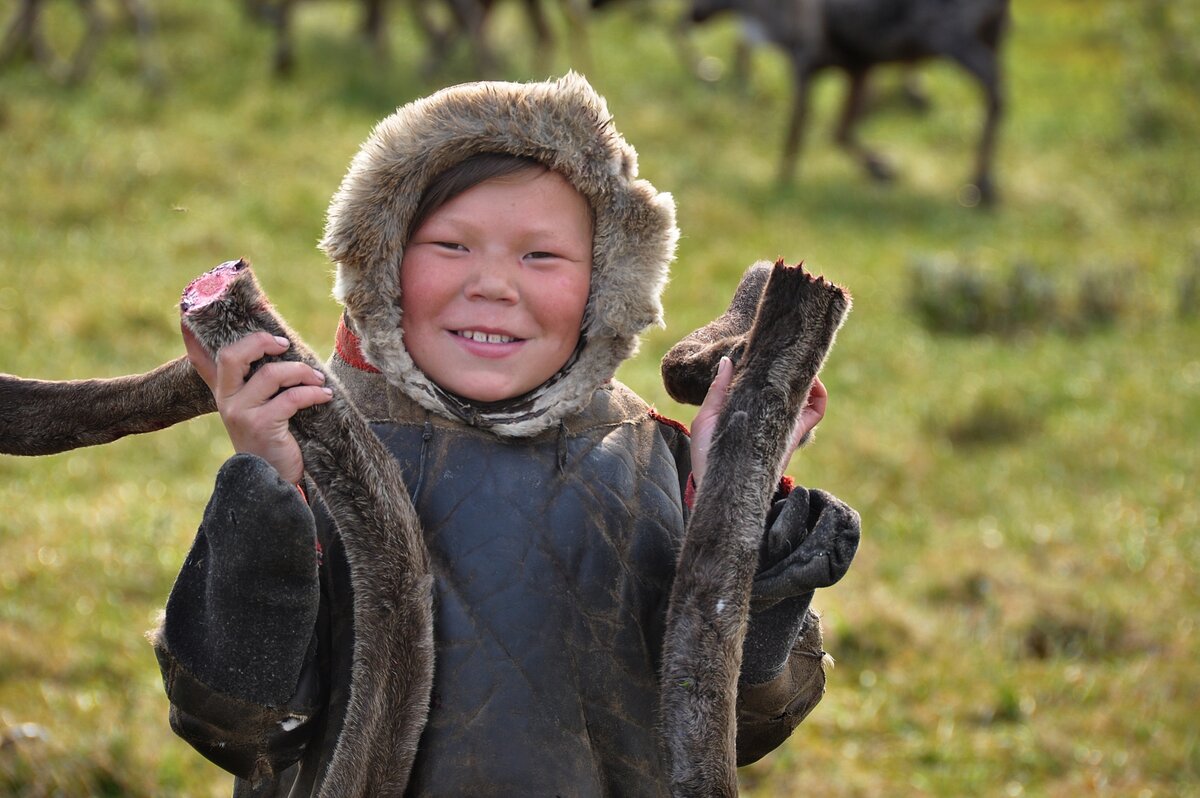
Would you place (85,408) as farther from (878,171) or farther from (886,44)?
(886,44)

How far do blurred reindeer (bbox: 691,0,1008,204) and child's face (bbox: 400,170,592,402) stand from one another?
1163 cm

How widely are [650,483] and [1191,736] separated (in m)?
3.24

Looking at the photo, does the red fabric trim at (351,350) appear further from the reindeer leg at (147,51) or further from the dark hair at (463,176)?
the reindeer leg at (147,51)

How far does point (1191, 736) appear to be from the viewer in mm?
4602

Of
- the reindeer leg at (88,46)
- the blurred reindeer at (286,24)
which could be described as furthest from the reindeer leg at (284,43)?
the reindeer leg at (88,46)

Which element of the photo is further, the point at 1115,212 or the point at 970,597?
the point at 1115,212

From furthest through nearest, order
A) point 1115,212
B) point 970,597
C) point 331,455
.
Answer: point 1115,212, point 970,597, point 331,455

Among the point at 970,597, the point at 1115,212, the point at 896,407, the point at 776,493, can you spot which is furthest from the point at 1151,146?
the point at 776,493

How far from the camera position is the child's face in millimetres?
1993

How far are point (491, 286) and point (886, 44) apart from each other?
41.7 feet

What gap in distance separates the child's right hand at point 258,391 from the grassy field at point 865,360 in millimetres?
2282

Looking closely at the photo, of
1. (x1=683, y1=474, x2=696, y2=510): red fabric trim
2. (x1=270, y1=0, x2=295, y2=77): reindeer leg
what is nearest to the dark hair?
(x1=683, y1=474, x2=696, y2=510): red fabric trim

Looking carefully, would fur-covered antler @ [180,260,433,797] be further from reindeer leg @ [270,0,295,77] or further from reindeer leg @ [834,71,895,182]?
A: reindeer leg @ [834,71,895,182]

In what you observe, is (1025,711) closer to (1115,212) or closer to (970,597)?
(970,597)
